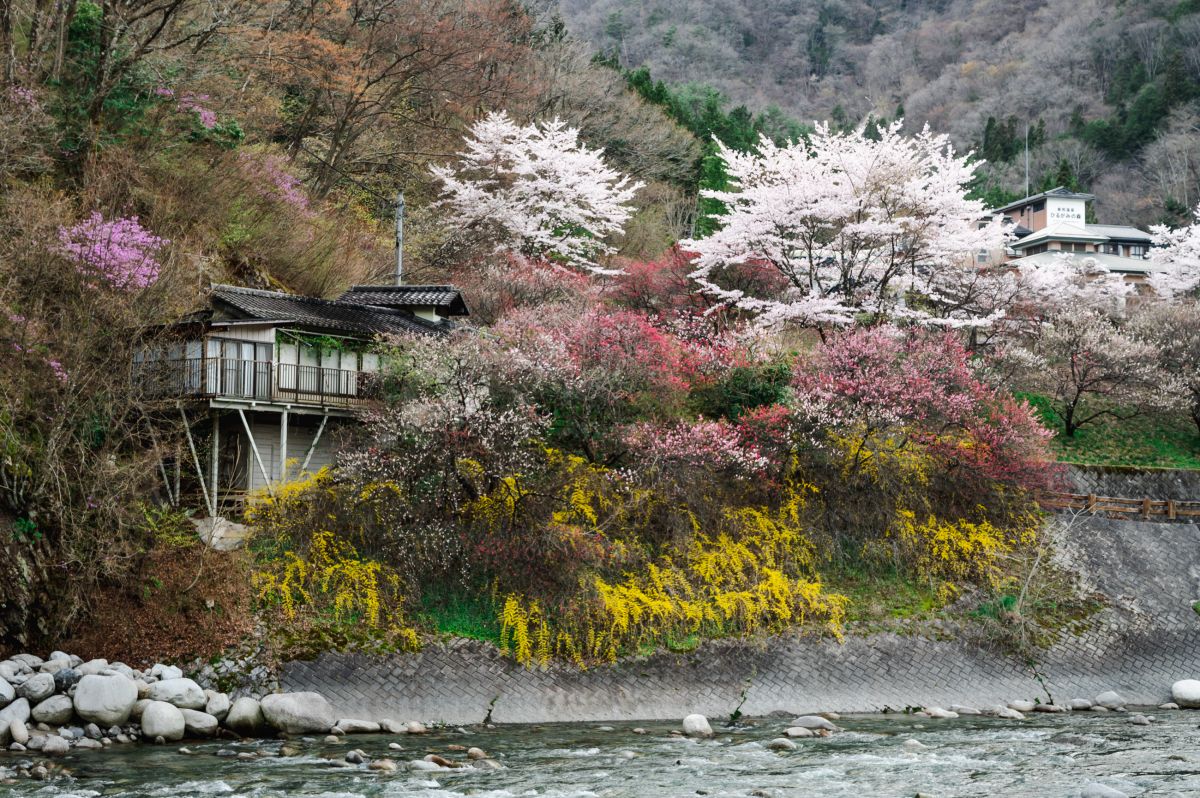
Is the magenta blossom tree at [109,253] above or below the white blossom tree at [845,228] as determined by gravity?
below

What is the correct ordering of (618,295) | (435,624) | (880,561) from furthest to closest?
(618,295) → (880,561) → (435,624)

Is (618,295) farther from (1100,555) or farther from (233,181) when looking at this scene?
(1100,555)

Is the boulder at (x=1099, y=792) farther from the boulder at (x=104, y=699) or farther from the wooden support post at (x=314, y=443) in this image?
the wooden support post at (x=314, y=443)

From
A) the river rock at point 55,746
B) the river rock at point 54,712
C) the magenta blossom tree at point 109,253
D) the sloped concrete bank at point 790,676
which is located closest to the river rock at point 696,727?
the sloped concrete bank at point 790,676

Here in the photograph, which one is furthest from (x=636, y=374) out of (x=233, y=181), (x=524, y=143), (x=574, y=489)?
(x=524, y=143)

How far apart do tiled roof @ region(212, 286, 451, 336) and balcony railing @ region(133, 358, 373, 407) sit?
111cm

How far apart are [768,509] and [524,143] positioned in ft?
71.7

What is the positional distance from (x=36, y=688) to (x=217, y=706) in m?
2.80

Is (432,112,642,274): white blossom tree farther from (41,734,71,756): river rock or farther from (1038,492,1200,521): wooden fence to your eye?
(41,734,71,756): river rock

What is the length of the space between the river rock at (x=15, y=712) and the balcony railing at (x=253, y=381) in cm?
747

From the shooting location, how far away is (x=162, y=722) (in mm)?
17250

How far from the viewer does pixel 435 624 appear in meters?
21.3

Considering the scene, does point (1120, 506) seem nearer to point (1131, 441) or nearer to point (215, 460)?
point (1131, 441)

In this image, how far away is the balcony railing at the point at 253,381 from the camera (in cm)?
2356
